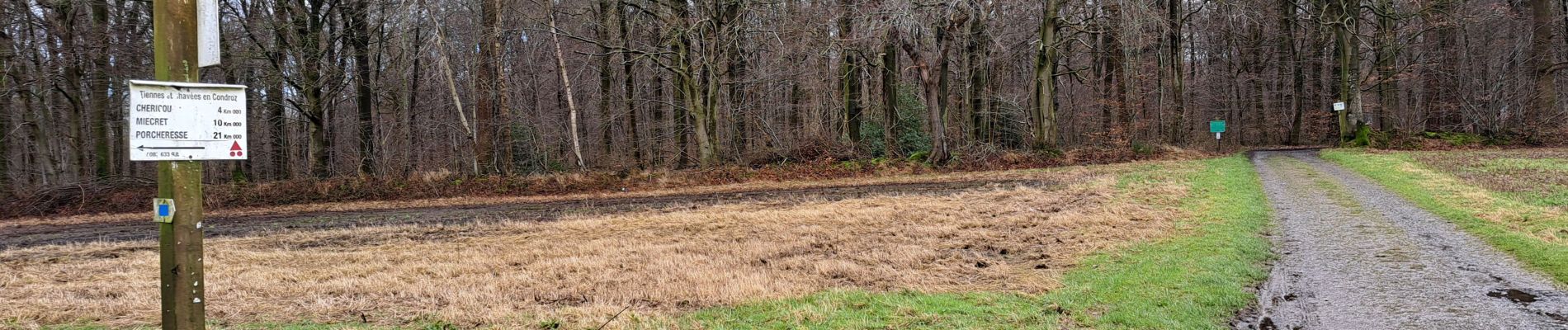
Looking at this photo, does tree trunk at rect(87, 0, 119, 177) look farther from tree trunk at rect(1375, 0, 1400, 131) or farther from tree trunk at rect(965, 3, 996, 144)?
tree trunk at rect(1375, 0, 1400, 131)

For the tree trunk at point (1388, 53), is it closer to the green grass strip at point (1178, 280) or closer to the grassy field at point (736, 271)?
the grassy field at point (736, 271)

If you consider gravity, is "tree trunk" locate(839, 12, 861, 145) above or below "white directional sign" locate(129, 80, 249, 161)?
above

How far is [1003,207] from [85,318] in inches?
461

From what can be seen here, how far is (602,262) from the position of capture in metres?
9.09

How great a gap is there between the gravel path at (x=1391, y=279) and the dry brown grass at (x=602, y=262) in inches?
70.6

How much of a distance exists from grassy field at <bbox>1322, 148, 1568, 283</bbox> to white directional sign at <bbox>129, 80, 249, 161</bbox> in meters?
9.57

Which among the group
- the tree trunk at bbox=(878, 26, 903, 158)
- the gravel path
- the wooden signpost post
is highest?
the tree trunk at bbox=(878, 26, 903, 158)

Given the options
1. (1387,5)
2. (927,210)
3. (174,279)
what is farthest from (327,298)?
(1387,5)

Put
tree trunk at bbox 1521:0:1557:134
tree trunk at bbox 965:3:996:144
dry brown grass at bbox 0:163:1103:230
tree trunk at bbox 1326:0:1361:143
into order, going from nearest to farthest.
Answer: dry brown grass at bbox 0:163:1103:230 → tree trunk at bbox 965:3:996:144 → tree trunk at bbox 1521:0:1557:134 → tree trunk at bbox 1326:0:1361:143

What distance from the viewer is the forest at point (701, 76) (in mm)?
20766

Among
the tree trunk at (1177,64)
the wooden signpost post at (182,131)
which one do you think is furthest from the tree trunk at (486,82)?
the tree trunk at (1177,64)

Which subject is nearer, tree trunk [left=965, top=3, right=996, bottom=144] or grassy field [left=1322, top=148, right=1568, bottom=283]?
grassy field [left=1322, top=148, right=1568, bottom=283]

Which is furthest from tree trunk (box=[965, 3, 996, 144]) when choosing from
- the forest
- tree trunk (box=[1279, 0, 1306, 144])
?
tree trunk (box=[1279, 0, 1306, 144])

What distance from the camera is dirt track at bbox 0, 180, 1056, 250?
13562mm
